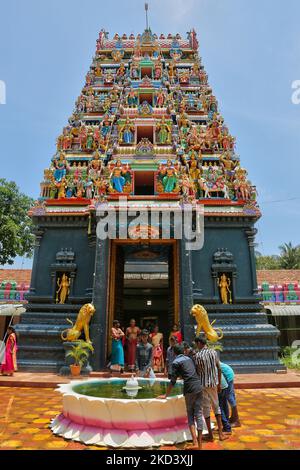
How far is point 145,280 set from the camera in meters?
18.0

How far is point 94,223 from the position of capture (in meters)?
13.0

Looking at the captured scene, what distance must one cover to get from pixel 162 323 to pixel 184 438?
14.4 m

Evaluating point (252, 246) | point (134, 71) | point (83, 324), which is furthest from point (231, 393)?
point (134, 71)

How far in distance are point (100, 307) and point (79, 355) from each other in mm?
1670

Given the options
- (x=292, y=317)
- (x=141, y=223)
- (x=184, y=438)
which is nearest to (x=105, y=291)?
(x=141, y=223)

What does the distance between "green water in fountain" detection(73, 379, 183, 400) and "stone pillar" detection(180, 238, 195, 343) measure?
4.29 m

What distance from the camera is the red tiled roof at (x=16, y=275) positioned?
19159mm

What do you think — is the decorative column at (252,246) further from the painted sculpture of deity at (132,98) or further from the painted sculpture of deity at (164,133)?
the painted sculpture of deity at (132,98)

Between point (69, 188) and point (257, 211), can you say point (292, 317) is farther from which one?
point (69, 188)

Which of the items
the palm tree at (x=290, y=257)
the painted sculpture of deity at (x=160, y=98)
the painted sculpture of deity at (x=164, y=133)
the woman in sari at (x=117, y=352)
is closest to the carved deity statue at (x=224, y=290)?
the woman in sari at (x=117, y=352)

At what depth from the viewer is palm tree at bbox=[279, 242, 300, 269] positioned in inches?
1464

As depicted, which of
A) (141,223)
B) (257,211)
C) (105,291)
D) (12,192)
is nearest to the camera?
(105,291)

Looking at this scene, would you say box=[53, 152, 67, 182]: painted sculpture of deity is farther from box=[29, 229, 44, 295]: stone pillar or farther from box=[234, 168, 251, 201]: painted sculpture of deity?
box=[234, 168, 251, 201]: painted sculpture of deity

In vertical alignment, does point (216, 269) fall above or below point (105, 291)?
above
